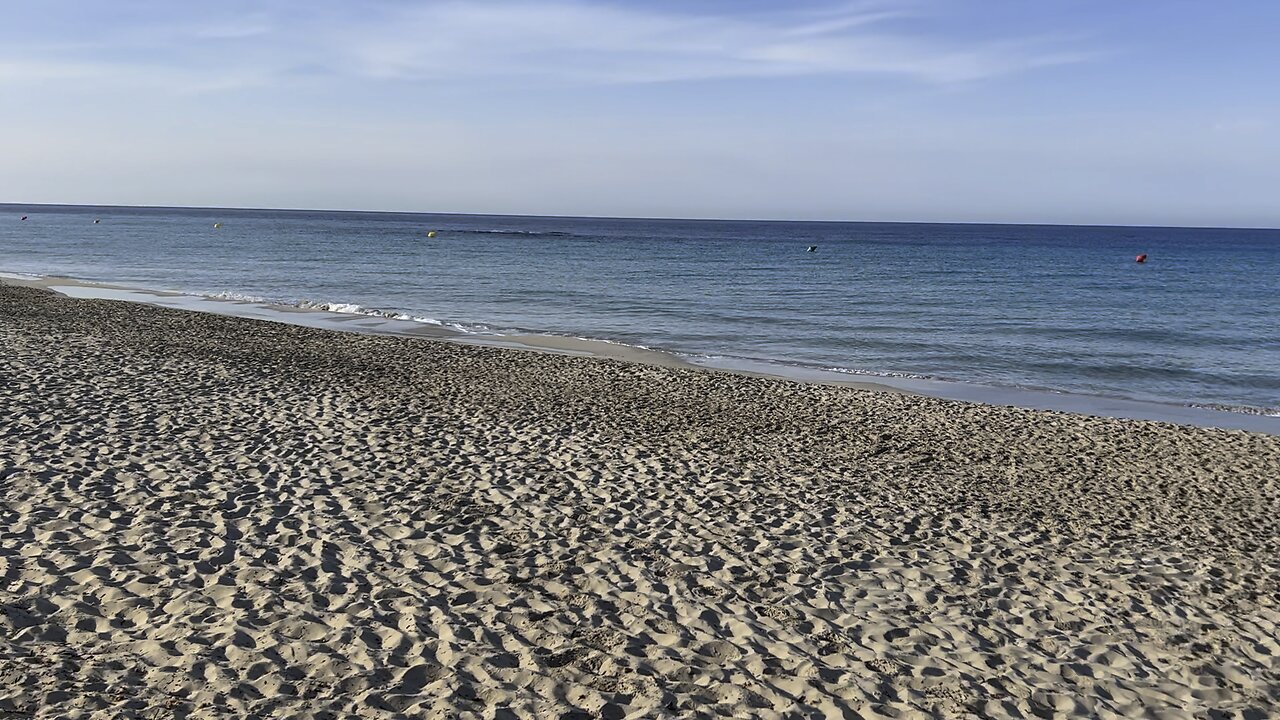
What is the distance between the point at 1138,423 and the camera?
14.3 m

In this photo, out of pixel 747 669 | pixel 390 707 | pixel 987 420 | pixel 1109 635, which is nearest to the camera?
pixel 390 707

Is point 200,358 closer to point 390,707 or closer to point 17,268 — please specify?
point 390,707

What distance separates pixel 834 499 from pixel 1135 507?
3147 mm

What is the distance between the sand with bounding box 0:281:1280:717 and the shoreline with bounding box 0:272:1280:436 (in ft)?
8.62

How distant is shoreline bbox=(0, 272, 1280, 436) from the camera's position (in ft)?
53.7

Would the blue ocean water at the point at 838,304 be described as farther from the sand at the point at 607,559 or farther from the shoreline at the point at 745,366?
the sand at the point at 607,559

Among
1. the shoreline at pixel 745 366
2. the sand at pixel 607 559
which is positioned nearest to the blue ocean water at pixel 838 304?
the shoreline at pixel 745 366

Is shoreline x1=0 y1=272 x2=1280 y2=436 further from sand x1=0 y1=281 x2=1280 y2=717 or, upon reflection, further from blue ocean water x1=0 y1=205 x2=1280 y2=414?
sand x1=0 y1=281 x2=1280 y2=717

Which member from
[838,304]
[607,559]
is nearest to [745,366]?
[607,559]

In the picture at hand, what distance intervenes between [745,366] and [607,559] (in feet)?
Answer: 42.0

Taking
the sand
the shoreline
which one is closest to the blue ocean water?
the shoreline

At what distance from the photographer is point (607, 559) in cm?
755

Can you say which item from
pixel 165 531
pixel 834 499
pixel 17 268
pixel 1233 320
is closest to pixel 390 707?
pixel 165 531

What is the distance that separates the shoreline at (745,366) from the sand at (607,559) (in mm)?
2628
